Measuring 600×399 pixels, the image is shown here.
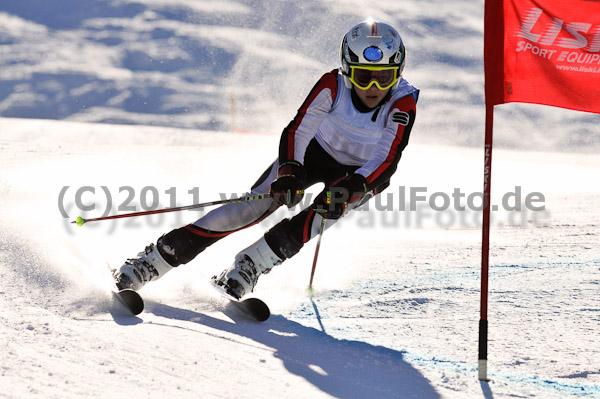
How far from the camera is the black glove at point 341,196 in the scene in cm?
430

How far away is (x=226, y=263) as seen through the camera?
5594mm

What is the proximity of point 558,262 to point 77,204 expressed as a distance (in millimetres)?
4373

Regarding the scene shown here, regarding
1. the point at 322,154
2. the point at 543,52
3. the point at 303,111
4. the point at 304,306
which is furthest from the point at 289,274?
the point at 543,52

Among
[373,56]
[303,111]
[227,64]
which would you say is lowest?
[303,111]

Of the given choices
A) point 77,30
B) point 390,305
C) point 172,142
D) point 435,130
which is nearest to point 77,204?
point 390,305

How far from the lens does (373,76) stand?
4477mm

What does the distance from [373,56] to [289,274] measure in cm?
194

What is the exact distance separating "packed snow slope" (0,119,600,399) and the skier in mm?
282

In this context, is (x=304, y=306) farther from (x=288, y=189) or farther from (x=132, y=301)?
(x=132, y=301)

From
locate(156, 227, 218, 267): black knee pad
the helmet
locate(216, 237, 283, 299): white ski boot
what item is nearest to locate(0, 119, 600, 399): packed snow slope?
locate(216, 237, 283, 299): white ski boot

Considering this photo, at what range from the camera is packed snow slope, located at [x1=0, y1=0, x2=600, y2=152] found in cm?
1689

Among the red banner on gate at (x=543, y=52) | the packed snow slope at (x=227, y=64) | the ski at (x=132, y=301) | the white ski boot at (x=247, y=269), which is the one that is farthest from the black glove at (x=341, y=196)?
the packed snow slope at (x=227, y=64)

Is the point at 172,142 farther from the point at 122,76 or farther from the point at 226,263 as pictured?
the point at 122,76

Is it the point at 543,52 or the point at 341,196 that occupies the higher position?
the point at 543,52
